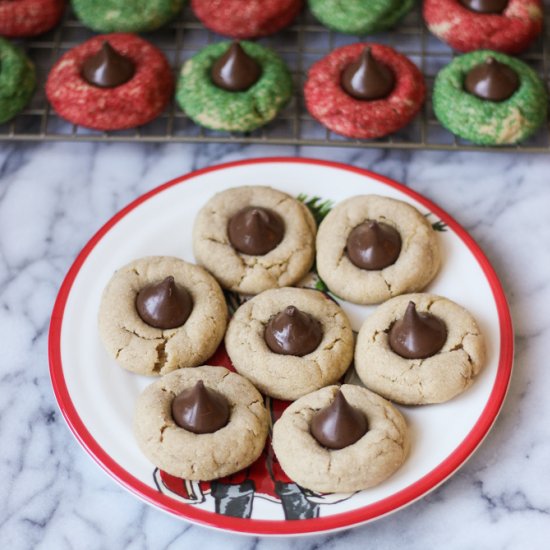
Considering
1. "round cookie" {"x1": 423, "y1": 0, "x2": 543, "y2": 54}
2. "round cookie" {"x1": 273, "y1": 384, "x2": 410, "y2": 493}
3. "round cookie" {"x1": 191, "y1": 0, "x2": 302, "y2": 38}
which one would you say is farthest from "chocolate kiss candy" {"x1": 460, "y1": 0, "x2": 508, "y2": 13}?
"round cookie" {"x1": 273, "y1": 384, "x2": 410, "y2": 493}

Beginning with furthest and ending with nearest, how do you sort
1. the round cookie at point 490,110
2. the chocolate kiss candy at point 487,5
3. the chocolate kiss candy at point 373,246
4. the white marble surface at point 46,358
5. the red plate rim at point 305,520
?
the chocolate kiss candy at point 487,5 → the round cookie at point 490,110 → the chocolate kiss candy at point 373,246 → the white marble surface at point 46,358 → the red plate rim at point 305,520

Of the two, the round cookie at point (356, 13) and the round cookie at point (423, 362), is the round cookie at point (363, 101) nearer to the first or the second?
the round cookie at point (356, 13)

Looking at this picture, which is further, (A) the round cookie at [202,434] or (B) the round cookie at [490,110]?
(B) the round cookie at [490,110]

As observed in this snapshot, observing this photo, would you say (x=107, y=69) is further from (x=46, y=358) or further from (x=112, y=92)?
(x=46, y=358)

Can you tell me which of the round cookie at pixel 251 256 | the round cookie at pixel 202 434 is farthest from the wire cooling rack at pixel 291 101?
the round cookie at pixel 202 434

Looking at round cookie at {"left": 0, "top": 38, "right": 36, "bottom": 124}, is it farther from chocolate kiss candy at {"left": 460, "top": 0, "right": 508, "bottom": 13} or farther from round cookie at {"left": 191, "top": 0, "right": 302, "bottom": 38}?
chocolate kiss candy at {"left": 460, "top": 0, "right": 508, "bottom": 13}
